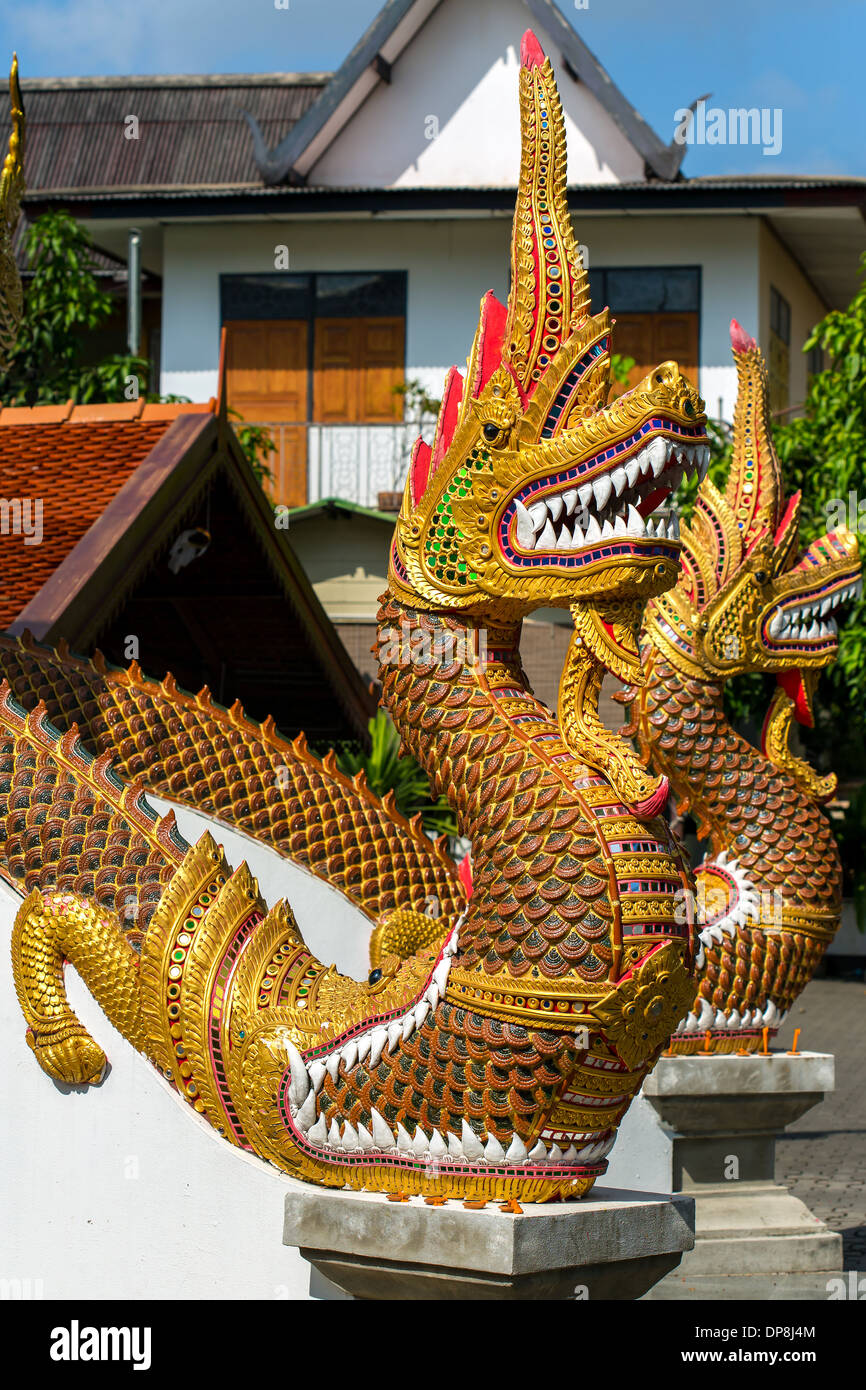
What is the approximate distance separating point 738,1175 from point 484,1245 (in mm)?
3198

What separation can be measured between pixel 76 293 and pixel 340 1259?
1315cm

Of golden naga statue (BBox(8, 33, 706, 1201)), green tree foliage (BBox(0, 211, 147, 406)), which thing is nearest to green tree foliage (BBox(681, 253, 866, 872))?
green tree foliage (BBox(0, 211, 147, 406))

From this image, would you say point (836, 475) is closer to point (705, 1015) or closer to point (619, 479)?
point (705, 1015)

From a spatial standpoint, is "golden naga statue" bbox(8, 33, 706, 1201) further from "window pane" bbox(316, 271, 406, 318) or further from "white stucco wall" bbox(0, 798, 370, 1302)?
"window pane" bbox(316, 271, 406, 318)

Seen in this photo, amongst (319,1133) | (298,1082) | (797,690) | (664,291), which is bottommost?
(319,1133)

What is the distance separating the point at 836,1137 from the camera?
1014 centimetres

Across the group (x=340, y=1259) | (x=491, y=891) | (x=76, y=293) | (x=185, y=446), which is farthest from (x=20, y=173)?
(x=76, y=293)

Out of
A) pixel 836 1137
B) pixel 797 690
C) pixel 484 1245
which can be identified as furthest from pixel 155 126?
pixel 484 1245

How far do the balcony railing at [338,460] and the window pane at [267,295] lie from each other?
1.22 metres

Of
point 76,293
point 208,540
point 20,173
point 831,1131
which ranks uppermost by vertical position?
point 76,293

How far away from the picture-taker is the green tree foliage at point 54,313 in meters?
15.4

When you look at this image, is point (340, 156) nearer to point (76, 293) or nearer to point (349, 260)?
point (349, 260)

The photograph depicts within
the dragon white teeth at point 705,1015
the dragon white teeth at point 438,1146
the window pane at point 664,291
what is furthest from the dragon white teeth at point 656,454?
the window pane at point 664,291

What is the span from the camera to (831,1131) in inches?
406
